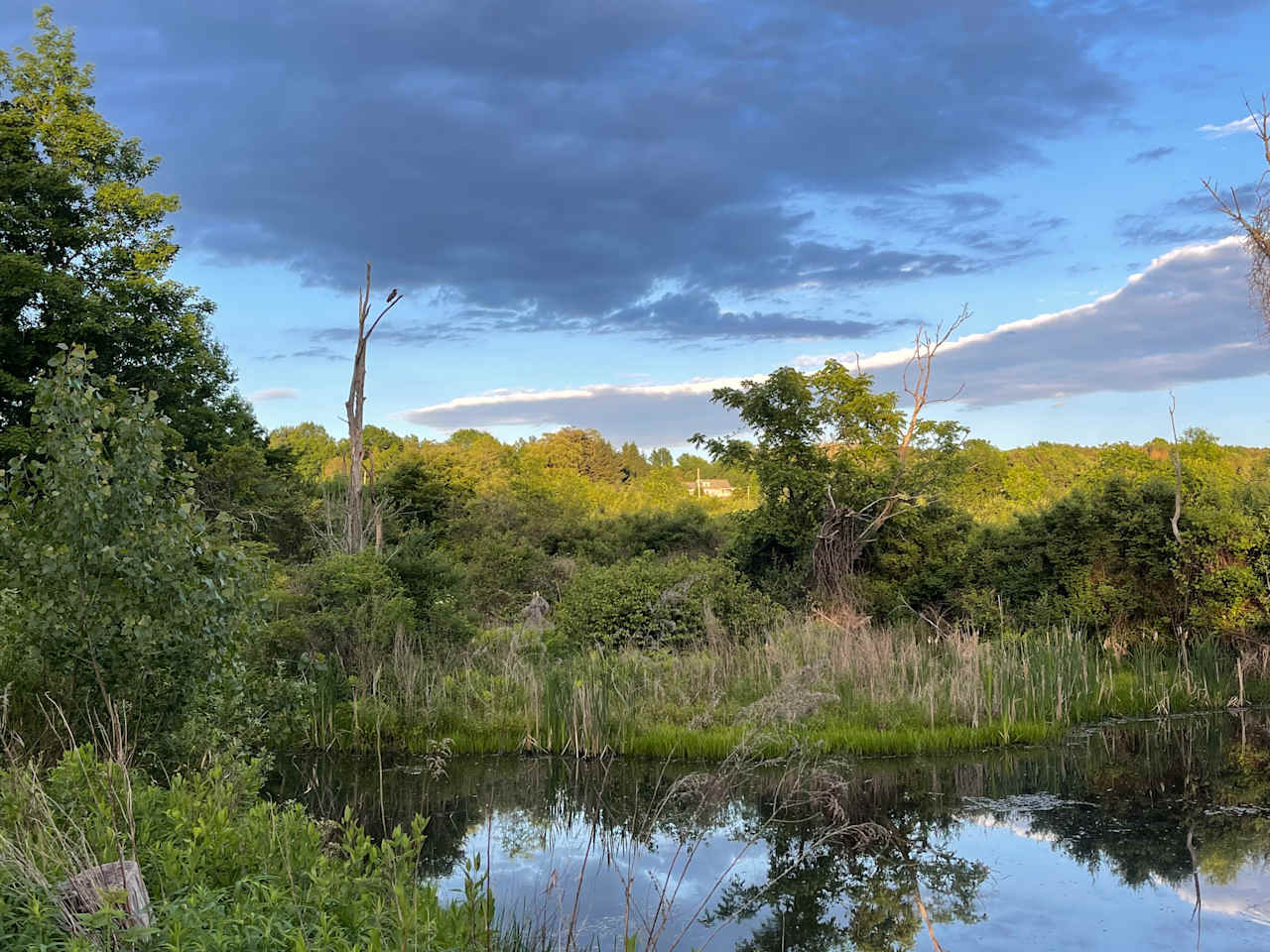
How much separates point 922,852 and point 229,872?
4577 mm

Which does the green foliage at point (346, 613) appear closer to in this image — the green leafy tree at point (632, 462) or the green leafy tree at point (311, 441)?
the green leafy tree at point (311, 441)

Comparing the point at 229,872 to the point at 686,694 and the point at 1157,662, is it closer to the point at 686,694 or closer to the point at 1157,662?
the point at 686,694

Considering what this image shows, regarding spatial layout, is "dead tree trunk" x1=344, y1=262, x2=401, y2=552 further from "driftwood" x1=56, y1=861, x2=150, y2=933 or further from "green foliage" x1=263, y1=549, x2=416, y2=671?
"driftwood" x1=56, y1=861, x2=150, y2=933

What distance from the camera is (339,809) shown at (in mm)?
7758

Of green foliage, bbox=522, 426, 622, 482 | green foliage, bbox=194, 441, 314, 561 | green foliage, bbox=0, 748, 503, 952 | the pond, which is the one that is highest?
green foliage, bbox=522, 426, 622, 482

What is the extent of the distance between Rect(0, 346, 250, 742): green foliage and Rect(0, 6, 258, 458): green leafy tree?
15270mm

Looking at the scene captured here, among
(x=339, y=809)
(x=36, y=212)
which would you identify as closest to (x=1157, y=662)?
(x=339, y=809)

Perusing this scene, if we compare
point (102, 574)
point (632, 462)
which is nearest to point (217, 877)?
point (102, 574)

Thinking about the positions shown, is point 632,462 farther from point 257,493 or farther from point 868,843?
point 868,843

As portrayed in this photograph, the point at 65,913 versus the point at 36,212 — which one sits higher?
the point at 36,212

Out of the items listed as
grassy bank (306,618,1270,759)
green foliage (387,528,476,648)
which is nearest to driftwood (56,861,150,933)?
grassy bank (306,618,1270,759)

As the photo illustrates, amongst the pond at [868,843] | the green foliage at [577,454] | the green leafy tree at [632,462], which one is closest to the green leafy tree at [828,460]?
the pond at [868,843]

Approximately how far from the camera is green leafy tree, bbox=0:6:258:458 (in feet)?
65.4

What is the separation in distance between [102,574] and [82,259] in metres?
19.5
